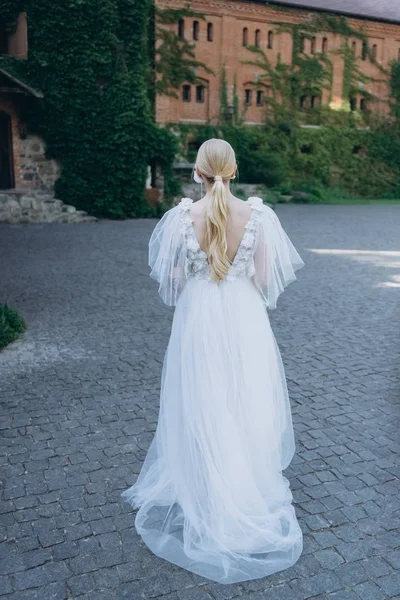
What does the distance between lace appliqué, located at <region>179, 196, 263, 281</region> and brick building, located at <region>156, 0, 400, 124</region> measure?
2512 cm

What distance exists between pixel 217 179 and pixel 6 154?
20.0 meters

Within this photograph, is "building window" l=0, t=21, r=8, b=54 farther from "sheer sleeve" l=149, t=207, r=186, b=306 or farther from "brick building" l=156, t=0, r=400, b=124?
"sheer sleeve" l=149, t=207, r=186, b=306

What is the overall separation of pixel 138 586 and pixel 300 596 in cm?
80

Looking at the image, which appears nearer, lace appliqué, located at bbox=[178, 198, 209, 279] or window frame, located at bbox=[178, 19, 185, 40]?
lace appliqué, located at bbox=[178, 198, 209, 279]

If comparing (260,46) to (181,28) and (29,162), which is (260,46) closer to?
(181,28)

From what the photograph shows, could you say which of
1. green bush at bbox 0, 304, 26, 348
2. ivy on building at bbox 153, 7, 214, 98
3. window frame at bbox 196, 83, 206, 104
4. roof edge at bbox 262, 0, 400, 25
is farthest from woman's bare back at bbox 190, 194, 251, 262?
roof edge at bbox 262, 0, 400, 25

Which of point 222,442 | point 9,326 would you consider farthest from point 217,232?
point 9,326

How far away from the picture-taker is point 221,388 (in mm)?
3344

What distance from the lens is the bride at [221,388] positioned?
10.5 feet

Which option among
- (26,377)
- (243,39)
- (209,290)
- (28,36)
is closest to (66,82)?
(28,36)

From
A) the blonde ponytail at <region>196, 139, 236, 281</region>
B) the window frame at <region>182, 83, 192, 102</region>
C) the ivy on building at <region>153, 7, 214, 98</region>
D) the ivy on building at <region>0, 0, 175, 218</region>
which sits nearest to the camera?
the blonde ponytail at <region>196, 139, 236, 281</region>

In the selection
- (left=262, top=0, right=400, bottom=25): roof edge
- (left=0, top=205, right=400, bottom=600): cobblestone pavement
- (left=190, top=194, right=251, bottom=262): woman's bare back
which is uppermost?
(left=262, top=0, right=400, bottom=25): roof edge

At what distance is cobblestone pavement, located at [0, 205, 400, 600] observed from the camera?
3014 millimetres

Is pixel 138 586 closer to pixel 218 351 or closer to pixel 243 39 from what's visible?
pixel 218 351
